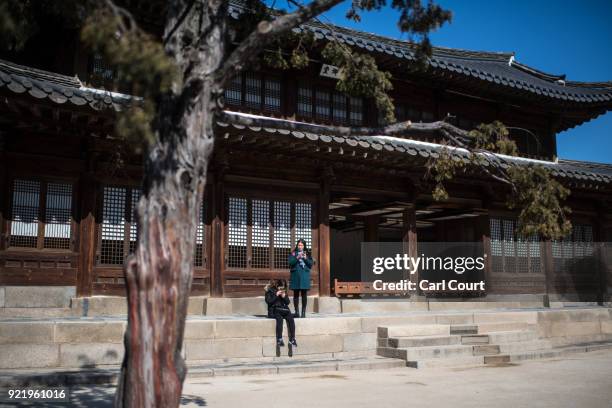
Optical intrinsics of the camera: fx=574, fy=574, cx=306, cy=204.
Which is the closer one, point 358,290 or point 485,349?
point 485,349

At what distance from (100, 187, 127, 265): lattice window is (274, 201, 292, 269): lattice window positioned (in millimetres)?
3649

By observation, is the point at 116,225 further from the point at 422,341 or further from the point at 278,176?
the point at 422,341

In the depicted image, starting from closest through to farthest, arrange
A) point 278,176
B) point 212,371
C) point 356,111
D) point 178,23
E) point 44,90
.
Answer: point 178,23, point 44,90, point 212,371, point 278,176, point 356,111

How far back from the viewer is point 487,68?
70.8 ft

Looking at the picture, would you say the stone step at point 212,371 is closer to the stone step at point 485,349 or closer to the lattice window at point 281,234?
the stone step at point 485,349

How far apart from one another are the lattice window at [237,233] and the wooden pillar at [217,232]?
0.71 ft

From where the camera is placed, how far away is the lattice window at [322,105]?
1532 centimetres

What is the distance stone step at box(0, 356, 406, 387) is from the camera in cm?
838

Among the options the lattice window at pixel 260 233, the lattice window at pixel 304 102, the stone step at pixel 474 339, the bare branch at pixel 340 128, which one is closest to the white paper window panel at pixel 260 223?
the lattice window at pixel 260 233

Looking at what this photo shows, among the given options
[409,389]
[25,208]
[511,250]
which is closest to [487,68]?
[511,250]

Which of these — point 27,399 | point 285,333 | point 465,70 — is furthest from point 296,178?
point 27,399

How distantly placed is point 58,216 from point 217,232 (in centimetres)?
340

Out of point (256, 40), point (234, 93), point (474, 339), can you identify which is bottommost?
point (474, 339)

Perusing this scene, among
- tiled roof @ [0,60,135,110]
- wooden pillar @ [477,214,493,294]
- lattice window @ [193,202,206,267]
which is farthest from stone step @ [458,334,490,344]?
tiled roof @ [0,60,135,110]
